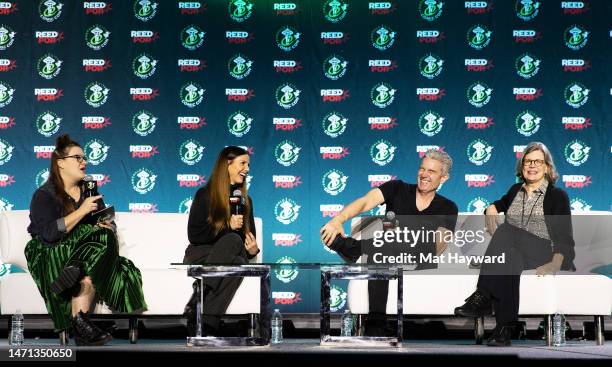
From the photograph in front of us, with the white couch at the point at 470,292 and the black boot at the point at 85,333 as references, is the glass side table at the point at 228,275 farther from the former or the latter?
the white couch at the point at 470,292

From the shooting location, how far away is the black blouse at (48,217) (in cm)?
483

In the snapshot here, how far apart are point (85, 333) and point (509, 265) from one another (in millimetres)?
2279

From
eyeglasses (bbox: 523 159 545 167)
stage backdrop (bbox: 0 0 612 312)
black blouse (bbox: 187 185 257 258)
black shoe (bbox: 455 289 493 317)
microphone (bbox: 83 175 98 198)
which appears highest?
stage backdrop (bbox: 0 0 612 312)

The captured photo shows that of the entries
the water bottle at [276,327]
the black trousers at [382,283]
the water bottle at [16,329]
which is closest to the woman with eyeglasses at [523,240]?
the black trousers at [382,283]

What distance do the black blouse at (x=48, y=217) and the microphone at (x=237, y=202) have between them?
855mm

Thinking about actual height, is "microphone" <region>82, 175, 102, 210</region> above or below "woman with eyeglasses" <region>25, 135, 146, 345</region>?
above

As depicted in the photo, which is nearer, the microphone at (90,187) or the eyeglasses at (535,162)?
the microphone at (90,187)

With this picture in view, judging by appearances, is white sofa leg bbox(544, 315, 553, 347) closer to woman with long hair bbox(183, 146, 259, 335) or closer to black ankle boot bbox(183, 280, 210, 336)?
woman with long hair bbox(183, 146, 259, 335)

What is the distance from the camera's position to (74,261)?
480 centimetres

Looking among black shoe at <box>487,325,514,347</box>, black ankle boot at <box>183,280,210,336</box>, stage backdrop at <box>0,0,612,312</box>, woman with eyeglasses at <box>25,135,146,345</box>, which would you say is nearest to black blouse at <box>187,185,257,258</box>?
black ankle boot at <box>183,280,210,336</box>

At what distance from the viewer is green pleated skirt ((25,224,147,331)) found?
15.8 feet

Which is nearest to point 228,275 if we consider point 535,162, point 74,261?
point 74,261

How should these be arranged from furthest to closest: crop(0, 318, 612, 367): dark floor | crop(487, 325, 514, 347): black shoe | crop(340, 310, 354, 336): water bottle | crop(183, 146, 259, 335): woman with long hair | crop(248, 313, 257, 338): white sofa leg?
crop(340, 310, 354, 336): water bottle < crop(248, 313, 257, 338): white sofa leg < crop(183, 146, 259, 335): woman with long hair < crop(487, 325, 514, 347): black shoe < crop(0, 318, 612, 367): dark floor

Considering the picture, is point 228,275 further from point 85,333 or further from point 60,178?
point 60,178
